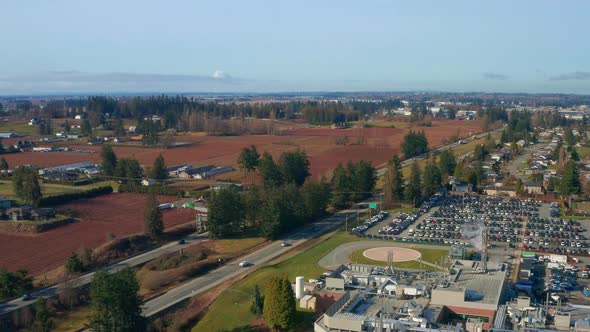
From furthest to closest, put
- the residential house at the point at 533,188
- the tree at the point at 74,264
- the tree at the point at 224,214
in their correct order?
1. the residential house at the point at 533,188
2. the tree at the point at 224,214
3. the tree at the point at 74,264

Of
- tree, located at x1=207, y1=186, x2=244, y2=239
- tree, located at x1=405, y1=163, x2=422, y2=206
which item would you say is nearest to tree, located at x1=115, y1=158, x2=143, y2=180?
tree, located at x1=207, y1=186, x2=244, y2=239

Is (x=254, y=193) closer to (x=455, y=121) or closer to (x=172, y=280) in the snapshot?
Result: (x=172, y=280)

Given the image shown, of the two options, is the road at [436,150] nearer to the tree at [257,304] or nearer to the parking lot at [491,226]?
the parking lot at [491,226]

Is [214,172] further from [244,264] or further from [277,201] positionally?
[244,264]

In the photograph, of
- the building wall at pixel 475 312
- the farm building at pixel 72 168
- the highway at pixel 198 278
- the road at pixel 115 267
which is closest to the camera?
the building wall at pixel 475 312

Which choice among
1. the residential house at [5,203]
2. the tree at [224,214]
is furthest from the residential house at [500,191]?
the residential house at [5,203]

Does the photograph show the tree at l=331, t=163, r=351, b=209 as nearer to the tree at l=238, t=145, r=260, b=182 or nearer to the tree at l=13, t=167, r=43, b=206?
the tree at l=238, t=145, r=260, b=182
